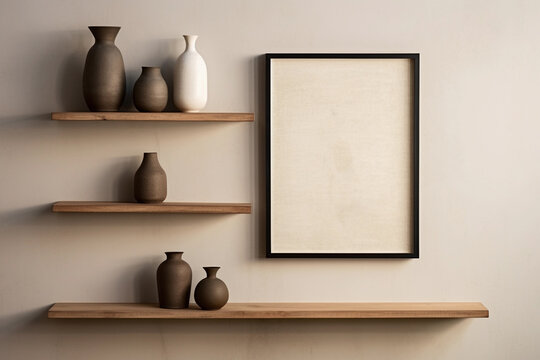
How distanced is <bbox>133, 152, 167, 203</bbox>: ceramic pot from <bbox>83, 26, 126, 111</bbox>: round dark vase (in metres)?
0.23

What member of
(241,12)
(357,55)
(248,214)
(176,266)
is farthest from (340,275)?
(241,12)

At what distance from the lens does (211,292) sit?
2557 mm

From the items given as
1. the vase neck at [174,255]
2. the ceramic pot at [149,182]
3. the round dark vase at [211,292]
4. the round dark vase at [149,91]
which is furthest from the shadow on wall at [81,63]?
the round dark vase at [211,292]

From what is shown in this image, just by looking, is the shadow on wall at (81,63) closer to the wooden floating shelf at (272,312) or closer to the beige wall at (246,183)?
the beige wall at (246,183)

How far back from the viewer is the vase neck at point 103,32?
2.56 metres

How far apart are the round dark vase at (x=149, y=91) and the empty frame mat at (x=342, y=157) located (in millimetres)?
396

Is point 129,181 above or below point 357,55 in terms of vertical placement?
below

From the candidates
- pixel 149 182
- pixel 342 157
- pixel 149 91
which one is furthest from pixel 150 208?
pixel 342 157

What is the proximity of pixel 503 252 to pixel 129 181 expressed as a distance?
1406 millimetres

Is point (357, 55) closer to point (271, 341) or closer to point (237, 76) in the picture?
point (237, 76)

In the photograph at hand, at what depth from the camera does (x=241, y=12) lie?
267 cm

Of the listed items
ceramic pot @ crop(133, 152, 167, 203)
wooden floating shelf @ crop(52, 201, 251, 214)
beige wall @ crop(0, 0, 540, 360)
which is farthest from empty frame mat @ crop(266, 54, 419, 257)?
ceramic pot @ crop(133, 152, 167, 203)

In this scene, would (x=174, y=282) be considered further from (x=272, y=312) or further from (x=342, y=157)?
(x=342, y=157)

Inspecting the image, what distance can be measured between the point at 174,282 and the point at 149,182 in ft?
1.19
